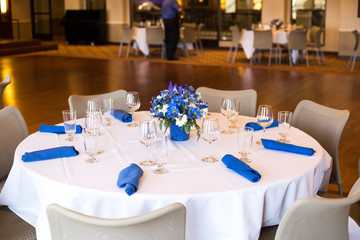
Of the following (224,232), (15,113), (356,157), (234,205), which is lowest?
(356,157)

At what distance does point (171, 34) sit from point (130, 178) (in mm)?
9997

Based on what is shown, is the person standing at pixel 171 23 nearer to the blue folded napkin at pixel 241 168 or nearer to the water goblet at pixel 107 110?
the water goblet at pixel 107 110

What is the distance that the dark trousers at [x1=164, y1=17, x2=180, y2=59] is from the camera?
1166 centimetres

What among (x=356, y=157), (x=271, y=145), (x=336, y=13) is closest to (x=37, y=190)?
(x=271, y=145)

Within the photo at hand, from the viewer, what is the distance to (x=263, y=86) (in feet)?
27.4

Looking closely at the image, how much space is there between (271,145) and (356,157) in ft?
8.25

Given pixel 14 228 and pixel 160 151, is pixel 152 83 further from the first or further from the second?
pixel 160 151

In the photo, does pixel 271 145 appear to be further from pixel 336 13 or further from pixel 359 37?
pixel 336 13

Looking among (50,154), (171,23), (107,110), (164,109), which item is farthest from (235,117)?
(171,23)

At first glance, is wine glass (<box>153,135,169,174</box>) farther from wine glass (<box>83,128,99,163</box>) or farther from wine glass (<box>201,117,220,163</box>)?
wine glass (<box>83,128,99,163</box>)

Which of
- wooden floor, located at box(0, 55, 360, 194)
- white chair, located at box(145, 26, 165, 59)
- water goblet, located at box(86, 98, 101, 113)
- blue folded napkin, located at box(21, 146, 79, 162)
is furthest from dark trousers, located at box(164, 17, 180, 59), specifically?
blue folded napkin, located at box(21, 146, 79, 162)

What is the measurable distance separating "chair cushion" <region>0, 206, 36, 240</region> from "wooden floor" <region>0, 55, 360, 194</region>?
126 inches

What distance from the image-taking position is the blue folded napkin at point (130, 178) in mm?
1985

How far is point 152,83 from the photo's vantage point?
867 cm
